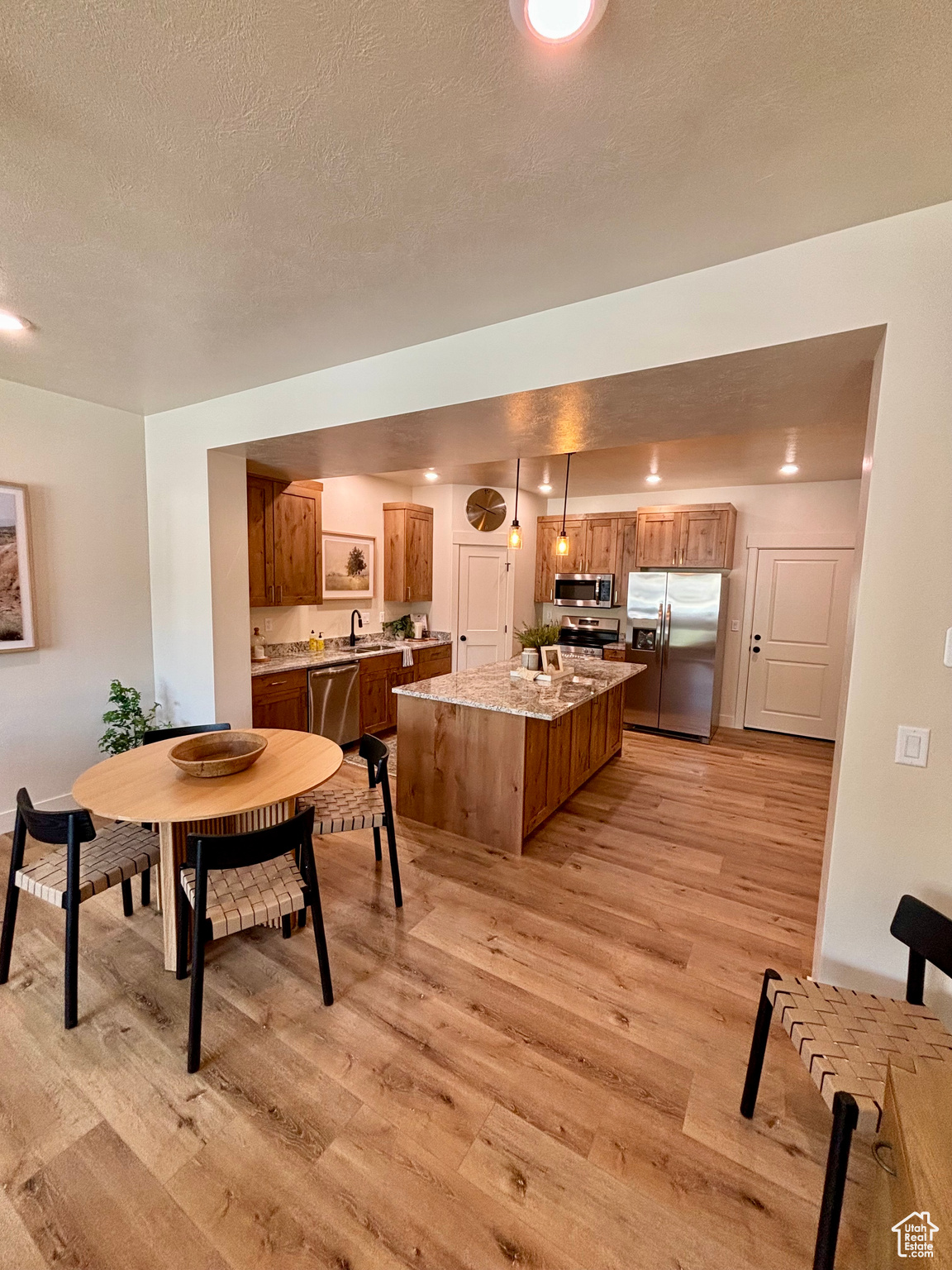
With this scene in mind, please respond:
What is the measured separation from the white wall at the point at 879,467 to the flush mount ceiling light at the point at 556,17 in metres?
0.99

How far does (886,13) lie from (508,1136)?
9.19 ft

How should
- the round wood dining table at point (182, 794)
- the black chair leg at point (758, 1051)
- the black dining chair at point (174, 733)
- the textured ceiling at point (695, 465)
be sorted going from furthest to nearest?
the textured ceiling at point (695, 465), the black dining chair at point (174, 733), the round wood dining table at point (182, 794), the black chair leg at point (758, 1051)

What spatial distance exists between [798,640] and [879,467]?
445 centimetres

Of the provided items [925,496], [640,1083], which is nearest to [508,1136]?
[640,1083]

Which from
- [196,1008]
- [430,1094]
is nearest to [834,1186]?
[430,1094]

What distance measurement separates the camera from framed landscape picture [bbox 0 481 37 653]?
293 cm

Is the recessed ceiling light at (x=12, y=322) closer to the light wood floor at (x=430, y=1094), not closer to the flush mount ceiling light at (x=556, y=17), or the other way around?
the flush mount ceiling light at (x=556, y=17)

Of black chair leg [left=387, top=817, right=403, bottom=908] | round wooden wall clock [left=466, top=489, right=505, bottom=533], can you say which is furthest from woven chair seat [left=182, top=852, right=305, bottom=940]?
round wooden wall clock [left=466, top=489, right=505, bottom=533]

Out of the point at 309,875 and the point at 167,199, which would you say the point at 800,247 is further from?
the point at 309,875

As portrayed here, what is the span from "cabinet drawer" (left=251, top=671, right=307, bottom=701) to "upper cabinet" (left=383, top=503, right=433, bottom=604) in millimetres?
1801

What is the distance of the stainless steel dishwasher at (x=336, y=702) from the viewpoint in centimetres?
429

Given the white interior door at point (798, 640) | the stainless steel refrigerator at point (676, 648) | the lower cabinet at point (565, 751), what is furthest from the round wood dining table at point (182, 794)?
the white interior door at point (798, 640)

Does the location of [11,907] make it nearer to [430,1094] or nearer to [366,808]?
[366,808]

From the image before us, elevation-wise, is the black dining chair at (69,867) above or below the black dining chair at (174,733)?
below
